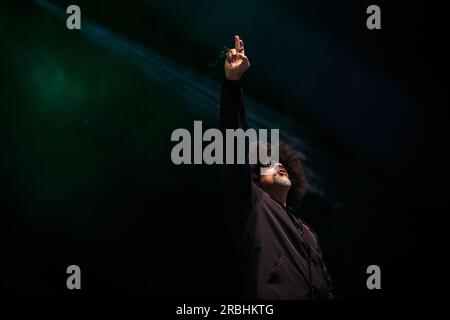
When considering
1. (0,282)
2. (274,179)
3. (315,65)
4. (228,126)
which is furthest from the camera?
(315,65)

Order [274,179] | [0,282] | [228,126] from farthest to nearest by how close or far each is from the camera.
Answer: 1. [0,282]
2. [274,179]
3. [228,126]

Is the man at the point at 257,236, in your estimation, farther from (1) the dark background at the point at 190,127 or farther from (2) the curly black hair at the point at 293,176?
(1) the dark background at the point at 190,127

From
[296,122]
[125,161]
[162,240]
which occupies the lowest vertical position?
[162,240]

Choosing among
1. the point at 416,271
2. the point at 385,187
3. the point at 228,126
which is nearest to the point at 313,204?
the point at 385,187

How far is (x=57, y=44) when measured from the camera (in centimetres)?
267

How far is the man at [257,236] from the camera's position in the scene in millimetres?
1334

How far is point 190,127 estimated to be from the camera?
8.86 ft

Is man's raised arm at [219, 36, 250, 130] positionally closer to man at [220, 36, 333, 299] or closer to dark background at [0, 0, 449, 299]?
man at [220, 36, 333, 299]

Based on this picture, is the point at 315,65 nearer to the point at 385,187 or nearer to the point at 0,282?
the point at 385,187

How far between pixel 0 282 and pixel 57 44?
1.33 m

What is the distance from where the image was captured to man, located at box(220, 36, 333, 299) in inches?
52.5

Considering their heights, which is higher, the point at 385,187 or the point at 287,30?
the point at 287,30

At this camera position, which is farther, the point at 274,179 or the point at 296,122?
the point at 296,122

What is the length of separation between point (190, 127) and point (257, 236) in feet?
4.67
